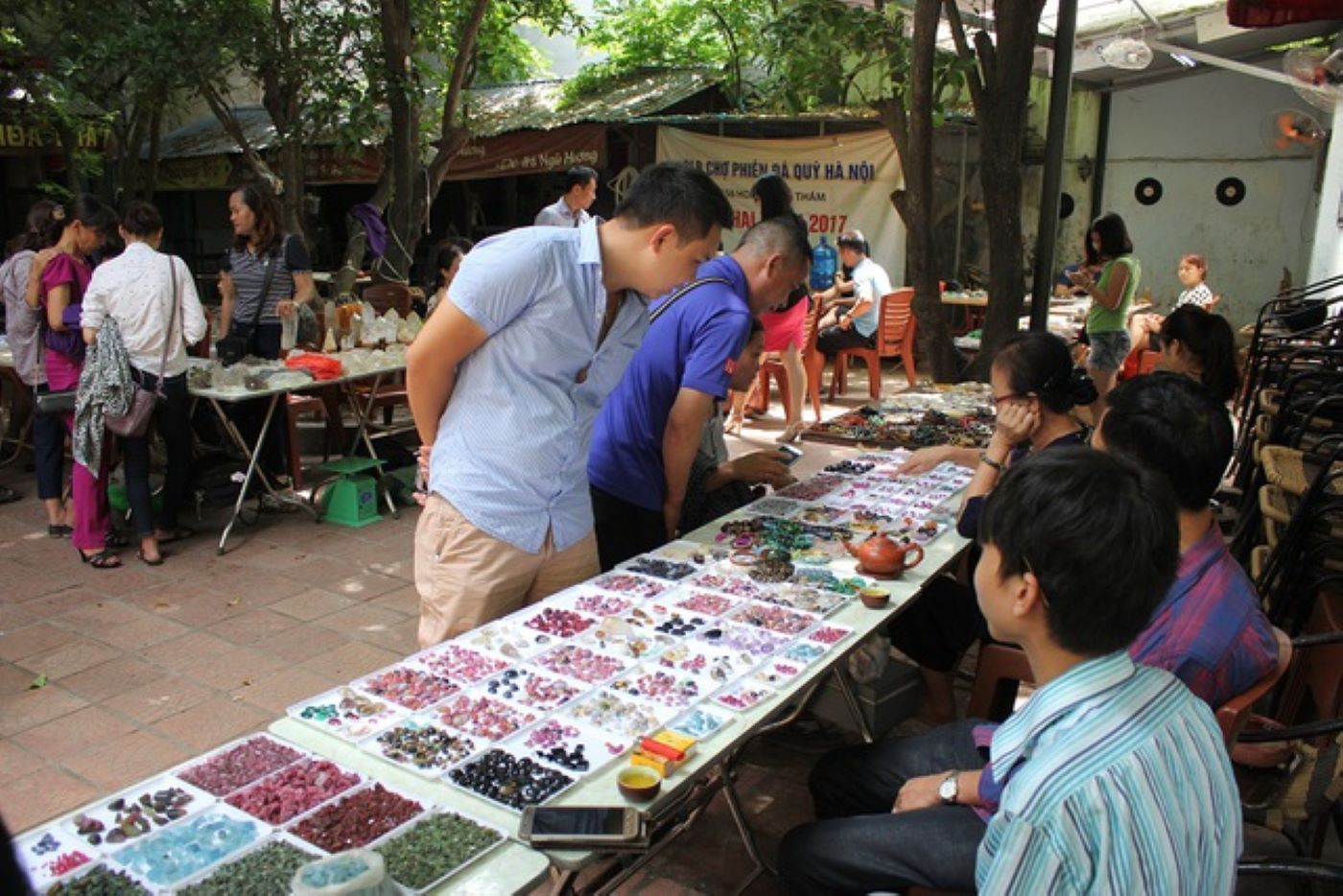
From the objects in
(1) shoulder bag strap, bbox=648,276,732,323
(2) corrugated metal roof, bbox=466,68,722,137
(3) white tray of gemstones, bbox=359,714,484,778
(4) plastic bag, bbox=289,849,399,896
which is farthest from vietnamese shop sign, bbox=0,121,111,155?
(4) plastic bag, bbox=289,849,399,896

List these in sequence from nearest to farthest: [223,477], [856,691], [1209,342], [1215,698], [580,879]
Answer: [1215,698] < [580,879] < [856,691] < [1209,342] < [223,477]

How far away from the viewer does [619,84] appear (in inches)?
529

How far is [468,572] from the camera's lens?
253cm

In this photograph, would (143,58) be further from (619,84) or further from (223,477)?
(619,84)

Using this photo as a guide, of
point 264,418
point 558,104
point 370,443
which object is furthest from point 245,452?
point 558,104

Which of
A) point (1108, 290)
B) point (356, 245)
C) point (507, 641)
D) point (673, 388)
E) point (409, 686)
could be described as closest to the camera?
point (409, 686)

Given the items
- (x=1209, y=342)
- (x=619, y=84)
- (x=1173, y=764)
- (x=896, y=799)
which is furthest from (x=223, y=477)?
(x=619, y=84)

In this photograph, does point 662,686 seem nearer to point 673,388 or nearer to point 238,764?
point 238,764

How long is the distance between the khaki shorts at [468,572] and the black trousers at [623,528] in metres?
0.73

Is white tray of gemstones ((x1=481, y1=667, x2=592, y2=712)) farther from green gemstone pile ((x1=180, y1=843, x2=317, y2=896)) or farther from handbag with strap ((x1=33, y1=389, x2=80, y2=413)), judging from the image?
handbag with strap ((x1=33, y1=389, x2=80, y2=413))

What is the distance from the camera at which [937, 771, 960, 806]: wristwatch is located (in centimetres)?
204

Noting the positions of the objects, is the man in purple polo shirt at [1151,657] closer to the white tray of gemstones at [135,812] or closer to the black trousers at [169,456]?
the white tray of gemstones at [135,812]

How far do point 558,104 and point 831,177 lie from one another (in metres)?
3.97

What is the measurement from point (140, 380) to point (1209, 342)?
4970 mm
